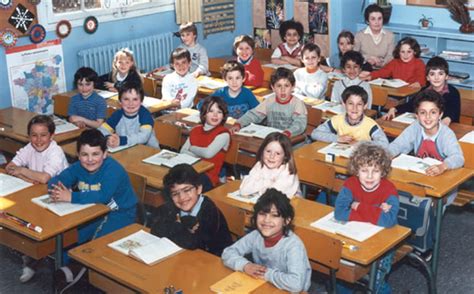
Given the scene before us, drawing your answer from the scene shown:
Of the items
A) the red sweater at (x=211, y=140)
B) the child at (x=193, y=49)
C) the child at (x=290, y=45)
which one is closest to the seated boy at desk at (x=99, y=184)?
the red sweater at (x=211, y=140)

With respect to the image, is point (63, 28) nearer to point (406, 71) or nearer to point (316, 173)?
point (406, 71)

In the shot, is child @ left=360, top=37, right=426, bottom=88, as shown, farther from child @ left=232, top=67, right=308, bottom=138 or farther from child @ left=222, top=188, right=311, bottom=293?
child @ left=222, top=188, right=311, bottom=293

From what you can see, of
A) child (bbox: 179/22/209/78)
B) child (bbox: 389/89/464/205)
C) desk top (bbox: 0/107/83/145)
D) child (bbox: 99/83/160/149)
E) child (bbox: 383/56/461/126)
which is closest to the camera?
child (bbox: 389/89/464/205)

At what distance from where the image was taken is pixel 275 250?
3551 millimetres

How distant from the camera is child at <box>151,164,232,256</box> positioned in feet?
12.7

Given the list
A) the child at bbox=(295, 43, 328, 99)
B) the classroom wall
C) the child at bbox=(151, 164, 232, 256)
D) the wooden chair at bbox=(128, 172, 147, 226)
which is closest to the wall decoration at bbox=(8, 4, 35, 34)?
the classroom wall

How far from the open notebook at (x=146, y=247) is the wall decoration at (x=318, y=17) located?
20.4 ft

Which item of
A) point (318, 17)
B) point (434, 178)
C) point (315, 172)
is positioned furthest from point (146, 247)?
point (318, 17)

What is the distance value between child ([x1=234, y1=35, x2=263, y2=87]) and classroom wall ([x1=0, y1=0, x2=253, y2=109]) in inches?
59.1

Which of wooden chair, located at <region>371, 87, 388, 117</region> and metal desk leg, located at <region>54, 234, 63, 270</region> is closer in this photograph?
metal desk leg, located at <region>54, 234, 63, 270</region>

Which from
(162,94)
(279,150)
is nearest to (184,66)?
(162,94)

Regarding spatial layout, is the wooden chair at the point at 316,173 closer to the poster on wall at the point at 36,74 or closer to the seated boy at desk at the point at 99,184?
the seated boy at desk at the point at 99,184

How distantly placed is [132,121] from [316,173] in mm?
1784

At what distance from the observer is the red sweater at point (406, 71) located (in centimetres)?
747
